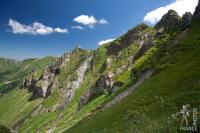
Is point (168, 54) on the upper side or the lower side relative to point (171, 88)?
upper

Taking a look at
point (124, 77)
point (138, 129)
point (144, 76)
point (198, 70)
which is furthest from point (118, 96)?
point (138, 129)

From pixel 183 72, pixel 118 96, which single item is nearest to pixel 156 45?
pixel 118 96

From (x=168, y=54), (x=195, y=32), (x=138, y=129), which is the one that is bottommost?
(x=138, y=129)

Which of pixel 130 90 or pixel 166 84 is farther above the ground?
pixel 166 84

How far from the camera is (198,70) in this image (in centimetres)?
7881

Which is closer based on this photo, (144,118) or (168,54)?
(144,118)

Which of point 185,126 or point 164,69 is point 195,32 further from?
point 185,126

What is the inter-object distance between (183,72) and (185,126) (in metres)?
77.8

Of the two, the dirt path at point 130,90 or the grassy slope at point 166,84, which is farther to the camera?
the dirt path at point 130,90

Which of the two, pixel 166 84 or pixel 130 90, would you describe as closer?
pixel 166 84

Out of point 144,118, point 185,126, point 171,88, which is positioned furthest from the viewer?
point 171,88

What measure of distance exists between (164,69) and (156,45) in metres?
82.8

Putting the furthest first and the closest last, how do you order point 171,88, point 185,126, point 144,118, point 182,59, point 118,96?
point 118,96
point 182,59
point 171,88
point 144,118
point 185,126

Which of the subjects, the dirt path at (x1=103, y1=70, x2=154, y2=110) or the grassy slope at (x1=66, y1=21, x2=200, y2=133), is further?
the dirt path at (x1=103, y1=70, x2=154, y2=110)
